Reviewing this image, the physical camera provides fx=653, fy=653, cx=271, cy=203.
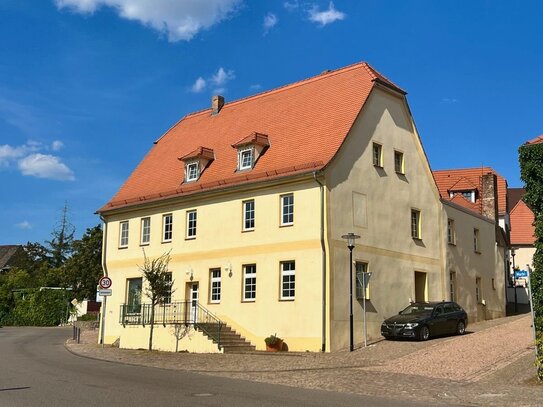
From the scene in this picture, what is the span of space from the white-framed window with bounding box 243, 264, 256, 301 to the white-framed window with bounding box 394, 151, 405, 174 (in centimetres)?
824

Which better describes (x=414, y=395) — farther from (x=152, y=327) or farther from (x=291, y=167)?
(x=152, y=327)

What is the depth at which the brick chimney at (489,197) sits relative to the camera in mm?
40625

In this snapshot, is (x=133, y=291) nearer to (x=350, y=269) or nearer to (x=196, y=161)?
(x=196, y=161)

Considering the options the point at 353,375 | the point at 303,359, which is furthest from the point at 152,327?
the point at 353,375

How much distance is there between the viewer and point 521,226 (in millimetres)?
61312

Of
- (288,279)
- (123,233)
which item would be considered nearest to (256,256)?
(288,279)

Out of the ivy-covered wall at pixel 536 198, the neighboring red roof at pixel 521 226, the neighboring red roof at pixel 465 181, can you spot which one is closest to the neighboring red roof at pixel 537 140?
the ivy-covered wall at pixel 536 198

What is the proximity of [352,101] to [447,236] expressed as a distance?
9113mm

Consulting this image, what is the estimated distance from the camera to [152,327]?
2716 cm

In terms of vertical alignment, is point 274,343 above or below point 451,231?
below

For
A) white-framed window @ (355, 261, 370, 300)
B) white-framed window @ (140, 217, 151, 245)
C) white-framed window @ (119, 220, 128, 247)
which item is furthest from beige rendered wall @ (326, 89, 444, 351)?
white-framed window @ (119, 220, 128, 247)

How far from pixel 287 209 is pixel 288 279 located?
2822mm

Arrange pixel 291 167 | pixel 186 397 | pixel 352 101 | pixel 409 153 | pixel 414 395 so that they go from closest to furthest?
pixel 186 397 < pixel 414 395 < pixel 291 167 < pixel 352 101 < pixel 409 153

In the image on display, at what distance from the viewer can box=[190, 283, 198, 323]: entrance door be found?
28.4 meters
